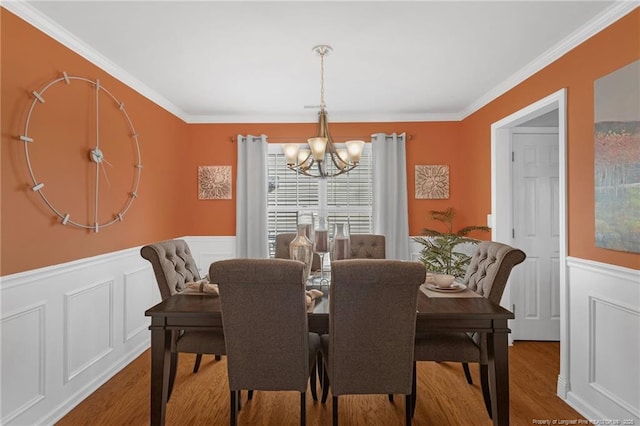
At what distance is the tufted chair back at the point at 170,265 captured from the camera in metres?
2.37

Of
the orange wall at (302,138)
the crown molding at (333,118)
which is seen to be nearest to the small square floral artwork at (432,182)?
the orange wall at (302,138)

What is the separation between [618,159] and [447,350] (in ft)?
4.87

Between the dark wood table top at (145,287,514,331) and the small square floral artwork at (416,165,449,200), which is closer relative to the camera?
the dark wood table top at (145,287,514,331)

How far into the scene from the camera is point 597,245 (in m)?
2.36

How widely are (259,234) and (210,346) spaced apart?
2371mm

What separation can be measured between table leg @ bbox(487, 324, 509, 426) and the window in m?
2.83

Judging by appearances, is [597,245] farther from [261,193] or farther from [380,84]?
[261,193]

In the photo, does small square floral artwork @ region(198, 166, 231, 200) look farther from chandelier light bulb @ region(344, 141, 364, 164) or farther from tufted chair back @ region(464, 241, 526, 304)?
tufted chair back @ region(464, 241, 526, 304)

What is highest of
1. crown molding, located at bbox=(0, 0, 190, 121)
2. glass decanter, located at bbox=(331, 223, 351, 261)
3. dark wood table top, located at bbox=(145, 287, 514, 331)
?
crown molding, located at bbox=(0, 0, 190, 121)

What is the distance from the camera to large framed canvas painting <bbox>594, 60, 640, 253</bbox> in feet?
6.70

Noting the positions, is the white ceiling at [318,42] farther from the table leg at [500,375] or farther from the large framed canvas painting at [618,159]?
the table leg at [500,375]

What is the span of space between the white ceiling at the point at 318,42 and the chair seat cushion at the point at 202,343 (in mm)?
1940

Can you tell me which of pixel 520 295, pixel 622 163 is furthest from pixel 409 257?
pixel 622 163

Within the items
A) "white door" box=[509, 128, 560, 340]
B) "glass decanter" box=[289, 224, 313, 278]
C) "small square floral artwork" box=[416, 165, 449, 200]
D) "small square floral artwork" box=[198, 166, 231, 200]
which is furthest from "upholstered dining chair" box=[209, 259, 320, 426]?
"small square floral artwork" box=[416, 165, 449, 200]
